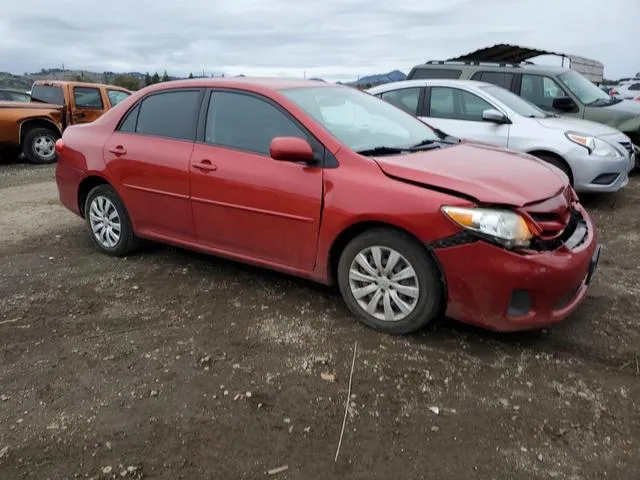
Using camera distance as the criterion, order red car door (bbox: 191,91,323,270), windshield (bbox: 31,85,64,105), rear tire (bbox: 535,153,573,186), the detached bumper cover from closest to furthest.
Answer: the detached bumper cover
red car door (bbox: 191,91,323,270)
rear tire (bbox: 535,153,573,186)
windshield (bbox: 31,85,64,105)

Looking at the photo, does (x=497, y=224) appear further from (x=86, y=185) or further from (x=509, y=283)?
(x=86, y=185)

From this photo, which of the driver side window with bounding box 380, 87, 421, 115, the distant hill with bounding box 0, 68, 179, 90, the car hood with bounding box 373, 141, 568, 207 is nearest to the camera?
the car hood with bounding box 373, 141, 568, 207

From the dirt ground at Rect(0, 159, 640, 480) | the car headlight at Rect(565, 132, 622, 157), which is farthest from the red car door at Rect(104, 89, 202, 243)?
the car headlight at Rect(565, 132, 622, 157)

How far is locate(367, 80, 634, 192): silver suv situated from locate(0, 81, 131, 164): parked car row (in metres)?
7.20

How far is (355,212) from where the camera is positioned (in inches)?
141

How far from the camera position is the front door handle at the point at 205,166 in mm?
4261

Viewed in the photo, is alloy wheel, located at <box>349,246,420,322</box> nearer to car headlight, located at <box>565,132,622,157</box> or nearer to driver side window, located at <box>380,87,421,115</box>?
car headlight, located at <box>565,132,622,157</box>

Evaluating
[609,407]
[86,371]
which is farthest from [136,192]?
[609,407]

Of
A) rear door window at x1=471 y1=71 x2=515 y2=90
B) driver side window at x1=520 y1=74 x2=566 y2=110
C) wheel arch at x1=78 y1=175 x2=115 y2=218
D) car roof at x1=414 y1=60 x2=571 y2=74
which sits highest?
car roof at x1=414 y1=60 x2=571 y2=74

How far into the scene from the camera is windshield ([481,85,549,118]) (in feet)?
24.4

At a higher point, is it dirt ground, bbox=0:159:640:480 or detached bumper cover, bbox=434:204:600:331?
detached bumper cover, bbox=434:204:600:331

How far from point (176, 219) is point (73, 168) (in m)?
1.36

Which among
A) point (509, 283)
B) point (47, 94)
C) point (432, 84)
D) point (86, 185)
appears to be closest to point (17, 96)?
point (47, 94)

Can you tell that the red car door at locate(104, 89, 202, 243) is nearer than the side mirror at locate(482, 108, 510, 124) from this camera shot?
Yes
